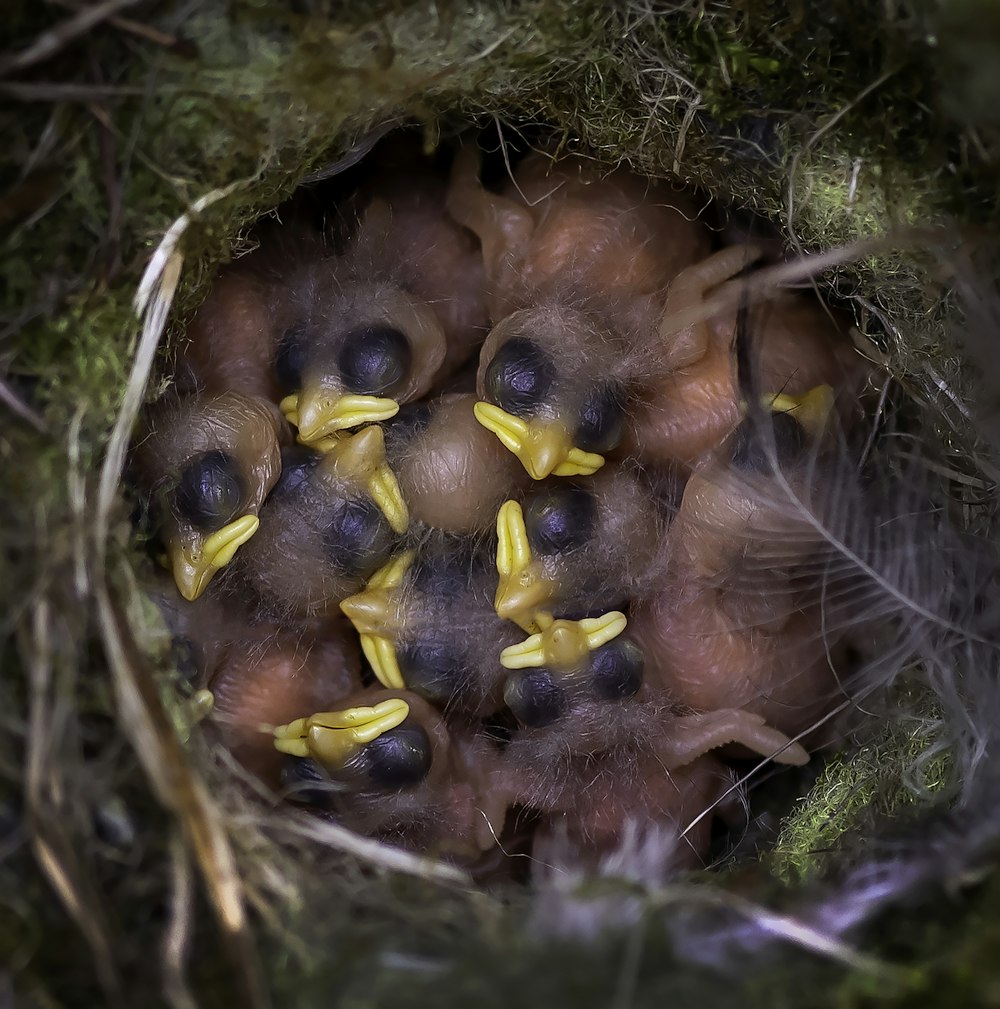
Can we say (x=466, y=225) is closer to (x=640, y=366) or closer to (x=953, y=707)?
(x=640, y=366)

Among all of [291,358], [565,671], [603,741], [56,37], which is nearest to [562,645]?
[565,671]

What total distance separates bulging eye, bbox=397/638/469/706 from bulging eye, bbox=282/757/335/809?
0.54 feet

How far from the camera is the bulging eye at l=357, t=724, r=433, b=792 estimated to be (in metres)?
1.18

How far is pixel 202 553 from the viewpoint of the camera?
1.15m

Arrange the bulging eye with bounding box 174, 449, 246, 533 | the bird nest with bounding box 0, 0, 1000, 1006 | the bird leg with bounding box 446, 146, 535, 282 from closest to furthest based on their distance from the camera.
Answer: the bird nest with bounding box 0, 0, 1000, 1006
the bulging eye with bounding box 174, 449, 246, 533
the bird leg with bounding box 446, 146, 535, 282

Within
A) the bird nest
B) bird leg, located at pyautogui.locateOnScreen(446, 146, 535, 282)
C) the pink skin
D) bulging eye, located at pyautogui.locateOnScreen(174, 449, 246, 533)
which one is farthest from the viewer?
bird leg, located at pyautogui.locateOnScreen(446, 146, 535, 282)

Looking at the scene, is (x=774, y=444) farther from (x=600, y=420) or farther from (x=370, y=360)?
(x=370, y=360)

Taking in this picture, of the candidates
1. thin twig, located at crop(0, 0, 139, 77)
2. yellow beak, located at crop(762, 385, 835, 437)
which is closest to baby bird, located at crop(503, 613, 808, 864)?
yellow beak, located at crop(762, 385, 835, 437)

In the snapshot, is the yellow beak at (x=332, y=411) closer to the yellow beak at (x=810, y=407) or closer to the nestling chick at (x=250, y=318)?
the nestling chick at (x=250, y=318)

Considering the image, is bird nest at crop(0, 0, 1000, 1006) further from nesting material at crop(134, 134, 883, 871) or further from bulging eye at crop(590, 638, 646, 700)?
bulging eye at crop(590, 638, 646, 700)

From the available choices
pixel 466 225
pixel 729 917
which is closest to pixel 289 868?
pixel 729 917

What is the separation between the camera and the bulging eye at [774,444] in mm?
1191

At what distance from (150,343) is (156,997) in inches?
23.9

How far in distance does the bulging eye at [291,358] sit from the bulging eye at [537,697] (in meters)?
0.48
